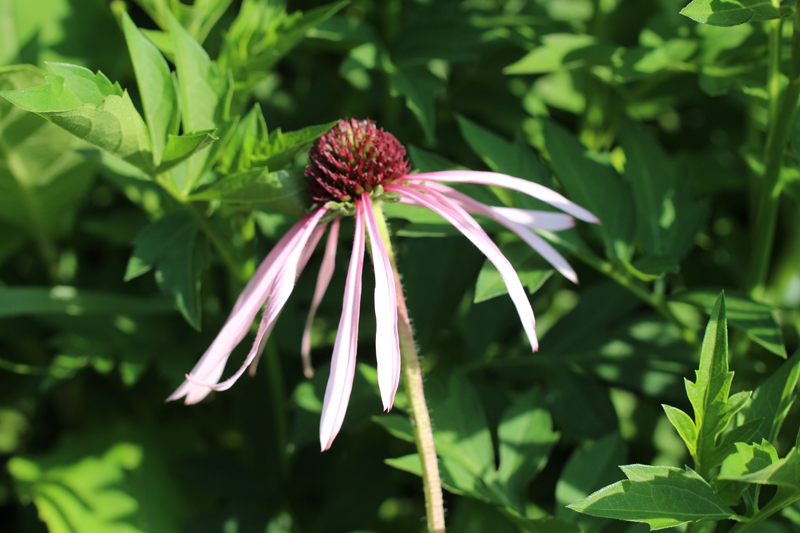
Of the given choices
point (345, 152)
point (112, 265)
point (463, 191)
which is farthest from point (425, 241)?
point (112, 265)

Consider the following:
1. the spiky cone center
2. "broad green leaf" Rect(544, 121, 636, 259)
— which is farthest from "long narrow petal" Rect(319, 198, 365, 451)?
"broad green leaf" Rect(544, 121, 636, 259)

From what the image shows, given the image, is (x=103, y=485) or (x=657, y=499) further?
(x=103, y=485)

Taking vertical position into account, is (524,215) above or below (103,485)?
above

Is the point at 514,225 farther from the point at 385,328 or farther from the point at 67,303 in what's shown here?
the point at 67,303

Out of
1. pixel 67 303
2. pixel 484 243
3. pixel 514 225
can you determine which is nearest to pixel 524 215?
Result: pixel 514 225

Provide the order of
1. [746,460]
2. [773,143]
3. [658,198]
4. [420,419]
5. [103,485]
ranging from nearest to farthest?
1. [746,460]
2. [420,419]
3. [773,143]
4. [658,198]
5. [103,485]

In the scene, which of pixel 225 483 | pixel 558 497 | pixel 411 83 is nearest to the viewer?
pixel 558 497

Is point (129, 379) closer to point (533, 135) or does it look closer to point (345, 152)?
point (345, 152)
